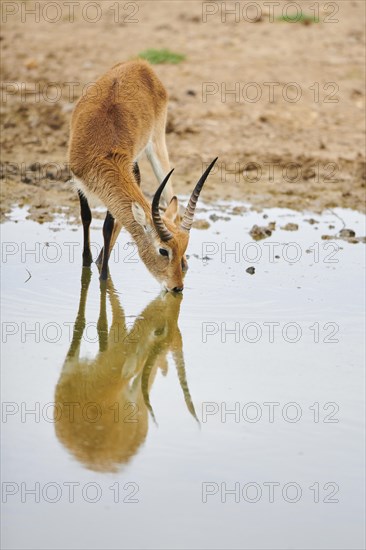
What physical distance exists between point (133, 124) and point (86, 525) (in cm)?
443

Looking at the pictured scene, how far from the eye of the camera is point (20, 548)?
390cm

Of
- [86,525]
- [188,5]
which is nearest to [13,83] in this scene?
[188,5]

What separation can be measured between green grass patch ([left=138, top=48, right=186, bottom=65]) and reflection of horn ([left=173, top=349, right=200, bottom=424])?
25.5 feet

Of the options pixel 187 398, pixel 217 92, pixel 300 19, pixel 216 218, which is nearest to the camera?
pixel 187 398

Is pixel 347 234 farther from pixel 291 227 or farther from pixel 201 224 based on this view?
pixel 201 224

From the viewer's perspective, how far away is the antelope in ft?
23.2

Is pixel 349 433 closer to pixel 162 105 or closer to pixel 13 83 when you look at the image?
pixel 162 105

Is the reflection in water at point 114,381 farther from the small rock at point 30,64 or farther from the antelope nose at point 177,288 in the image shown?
the small rock at point 30,64

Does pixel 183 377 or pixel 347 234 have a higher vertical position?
pixel 183 377

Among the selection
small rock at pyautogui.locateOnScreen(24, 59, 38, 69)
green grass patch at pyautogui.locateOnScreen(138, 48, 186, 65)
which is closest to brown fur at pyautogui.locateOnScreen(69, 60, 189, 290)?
green grass patch at pyautogui.locateOnScreen(138, 48, 186, 65)

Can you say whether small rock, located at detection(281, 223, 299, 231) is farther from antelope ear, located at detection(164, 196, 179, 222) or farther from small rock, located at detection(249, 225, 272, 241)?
antelope ear, located at detection(164, 196, 179, 222)

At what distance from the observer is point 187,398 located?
539cm

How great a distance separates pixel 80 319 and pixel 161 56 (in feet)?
23.9

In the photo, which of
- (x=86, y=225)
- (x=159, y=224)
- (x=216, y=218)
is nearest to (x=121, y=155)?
(x=86, y=225)
